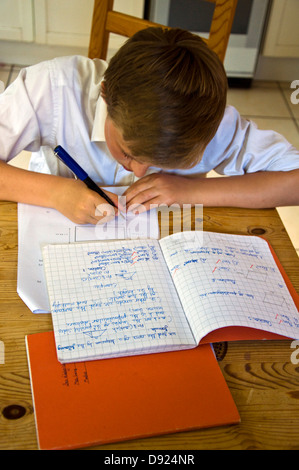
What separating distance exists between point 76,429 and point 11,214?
1.36ft

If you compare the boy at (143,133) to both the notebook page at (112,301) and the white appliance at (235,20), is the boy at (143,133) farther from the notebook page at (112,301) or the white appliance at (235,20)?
the white appliance at (235,20)

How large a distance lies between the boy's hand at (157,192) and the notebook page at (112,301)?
11 cm

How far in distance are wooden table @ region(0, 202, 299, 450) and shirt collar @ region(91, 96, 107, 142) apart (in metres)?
0.29

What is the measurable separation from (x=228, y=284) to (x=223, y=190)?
0.86ft

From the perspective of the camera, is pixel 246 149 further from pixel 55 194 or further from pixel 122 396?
pixel 122 396

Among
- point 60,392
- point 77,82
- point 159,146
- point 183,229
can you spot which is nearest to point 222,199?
point 183,229

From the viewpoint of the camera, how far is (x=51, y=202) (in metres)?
0.83

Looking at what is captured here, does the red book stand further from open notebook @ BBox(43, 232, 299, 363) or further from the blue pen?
the blue pen

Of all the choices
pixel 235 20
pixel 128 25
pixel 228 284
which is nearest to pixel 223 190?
pixel 228 284

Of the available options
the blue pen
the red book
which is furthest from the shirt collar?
the red book

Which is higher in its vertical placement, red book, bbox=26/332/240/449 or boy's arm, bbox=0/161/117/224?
boy's arm, bbox=0/161/117/224

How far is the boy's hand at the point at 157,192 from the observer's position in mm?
868

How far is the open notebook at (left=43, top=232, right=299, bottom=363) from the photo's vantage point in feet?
2.04

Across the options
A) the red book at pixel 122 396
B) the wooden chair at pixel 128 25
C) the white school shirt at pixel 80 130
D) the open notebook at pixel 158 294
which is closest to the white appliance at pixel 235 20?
the wooden chair at pixel 128 25
